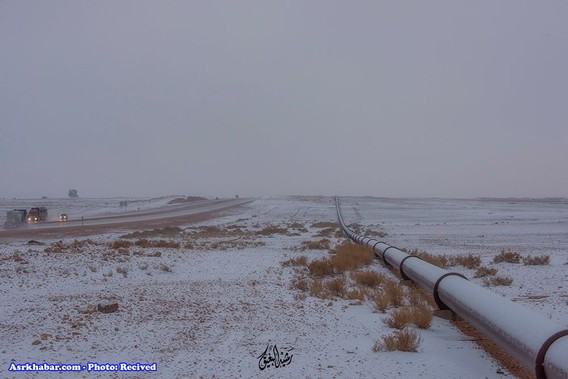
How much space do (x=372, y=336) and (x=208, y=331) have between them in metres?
2.46

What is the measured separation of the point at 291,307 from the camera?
9539mm

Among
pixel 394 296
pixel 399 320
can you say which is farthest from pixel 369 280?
pixel 399 320

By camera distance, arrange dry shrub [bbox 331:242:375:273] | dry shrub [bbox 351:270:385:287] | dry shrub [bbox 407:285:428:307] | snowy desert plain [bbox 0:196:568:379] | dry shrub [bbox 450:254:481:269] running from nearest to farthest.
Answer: snowy desert plain [bbox 0:196:568:379]
dry shrub [bbox 407:285:428:307]
dry shrub [bbox 351:270:385:287]
dry shrub [bbox 331:242:375:273]
dry shrub [bbox 450:254:481:269]

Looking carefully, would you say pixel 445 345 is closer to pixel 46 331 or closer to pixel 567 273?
pixel 46 331

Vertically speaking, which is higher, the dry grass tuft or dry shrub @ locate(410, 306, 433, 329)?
dry shrub @ locate(410, 306, 433, 329)

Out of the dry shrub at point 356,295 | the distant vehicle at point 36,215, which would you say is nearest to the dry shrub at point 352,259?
the dry shrub at point 356,295

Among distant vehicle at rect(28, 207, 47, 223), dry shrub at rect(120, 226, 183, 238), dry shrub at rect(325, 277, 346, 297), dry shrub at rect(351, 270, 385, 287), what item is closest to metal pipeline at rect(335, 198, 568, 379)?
dry shrub at rect(325, 277, 346, 297)

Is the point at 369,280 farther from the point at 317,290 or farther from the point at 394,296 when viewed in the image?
the point at 394,296
